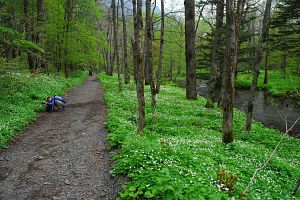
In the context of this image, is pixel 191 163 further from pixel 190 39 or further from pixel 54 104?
pixel 190 39

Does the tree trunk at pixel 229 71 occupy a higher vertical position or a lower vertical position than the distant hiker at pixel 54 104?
higher

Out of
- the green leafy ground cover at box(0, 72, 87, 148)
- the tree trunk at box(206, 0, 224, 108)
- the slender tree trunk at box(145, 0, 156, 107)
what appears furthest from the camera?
the tree trunk at box(206, 0, 224, 108)

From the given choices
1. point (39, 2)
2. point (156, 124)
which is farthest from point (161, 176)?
point (39, 2)

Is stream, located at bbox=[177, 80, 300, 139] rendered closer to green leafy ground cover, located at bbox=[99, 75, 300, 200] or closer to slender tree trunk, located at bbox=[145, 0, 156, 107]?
green leafy ground cover, located at bbox=[99, 75, 300, 200]

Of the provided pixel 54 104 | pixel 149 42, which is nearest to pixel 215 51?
pixel 149 42

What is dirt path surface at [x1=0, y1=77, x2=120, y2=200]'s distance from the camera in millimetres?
6702

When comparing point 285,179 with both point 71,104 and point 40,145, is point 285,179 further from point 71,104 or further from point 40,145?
point 71,104

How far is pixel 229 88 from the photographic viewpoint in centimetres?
986

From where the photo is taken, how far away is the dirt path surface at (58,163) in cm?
670

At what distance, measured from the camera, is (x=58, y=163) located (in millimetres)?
8453

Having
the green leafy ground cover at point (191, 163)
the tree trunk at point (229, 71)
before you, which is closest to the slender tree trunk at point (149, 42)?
the green leafy ground cover at point (191, 163)

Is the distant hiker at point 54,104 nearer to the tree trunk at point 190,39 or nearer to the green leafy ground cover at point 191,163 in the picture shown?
the green leafy ground cover at point 191,163

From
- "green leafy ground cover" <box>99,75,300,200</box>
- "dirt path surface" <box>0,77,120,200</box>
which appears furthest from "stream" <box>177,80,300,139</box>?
"dirt path surface" <box>0,77,120,200</box>

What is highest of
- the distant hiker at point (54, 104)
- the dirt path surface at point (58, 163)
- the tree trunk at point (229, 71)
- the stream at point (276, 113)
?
the tree trunk at point (229, 71)
